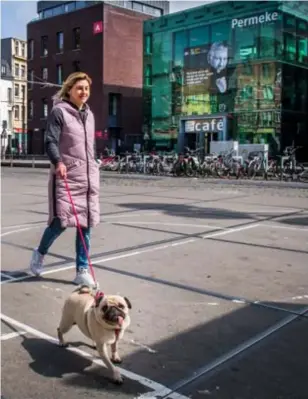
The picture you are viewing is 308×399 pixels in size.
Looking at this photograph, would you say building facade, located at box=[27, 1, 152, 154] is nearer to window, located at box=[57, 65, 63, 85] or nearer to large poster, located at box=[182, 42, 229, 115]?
window, located at box=[57, 65, 63, 85]

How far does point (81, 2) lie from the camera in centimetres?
5303

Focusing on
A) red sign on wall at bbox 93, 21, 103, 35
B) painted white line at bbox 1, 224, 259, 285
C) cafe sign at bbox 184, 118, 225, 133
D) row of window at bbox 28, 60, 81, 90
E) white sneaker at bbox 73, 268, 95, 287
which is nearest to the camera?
white sneaker at bbox 73, 268, 95, 287

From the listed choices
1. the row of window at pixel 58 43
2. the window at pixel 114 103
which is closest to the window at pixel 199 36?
the window at pixel 114 103

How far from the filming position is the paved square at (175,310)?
3.03m

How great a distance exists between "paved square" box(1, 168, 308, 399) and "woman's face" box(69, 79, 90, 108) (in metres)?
1.68

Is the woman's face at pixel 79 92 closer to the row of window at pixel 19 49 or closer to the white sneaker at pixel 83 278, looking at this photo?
the white sneaker at pixel 83 278

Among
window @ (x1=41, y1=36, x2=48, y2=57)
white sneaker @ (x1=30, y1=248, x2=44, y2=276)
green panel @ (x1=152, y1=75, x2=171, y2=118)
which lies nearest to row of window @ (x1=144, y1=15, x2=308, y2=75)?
green panel @ (x1=152, y1=75, x2=171, y2=118)

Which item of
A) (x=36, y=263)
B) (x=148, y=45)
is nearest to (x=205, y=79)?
(x=148, y=45)

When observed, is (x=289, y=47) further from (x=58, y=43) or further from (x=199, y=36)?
(x=58, y=43)

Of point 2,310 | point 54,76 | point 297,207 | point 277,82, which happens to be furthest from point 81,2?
point 2,310

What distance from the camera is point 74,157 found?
4.80 metres

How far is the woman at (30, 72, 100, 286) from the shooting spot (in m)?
4.68

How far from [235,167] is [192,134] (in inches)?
682

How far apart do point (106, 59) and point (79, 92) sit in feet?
158
